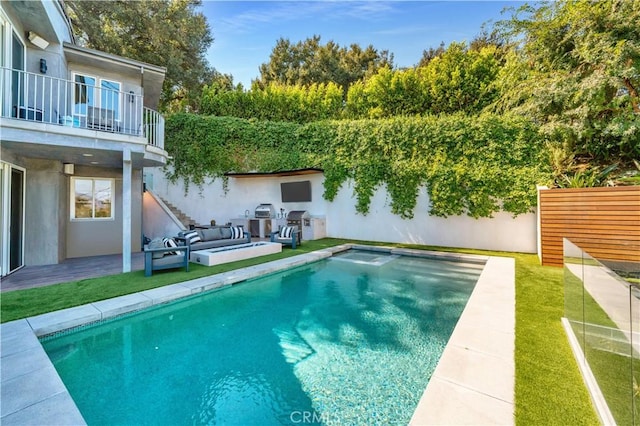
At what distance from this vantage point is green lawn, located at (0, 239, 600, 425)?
7.65 ft

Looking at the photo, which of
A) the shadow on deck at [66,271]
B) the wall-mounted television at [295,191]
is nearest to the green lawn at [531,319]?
the shadow on deck at [66,271]

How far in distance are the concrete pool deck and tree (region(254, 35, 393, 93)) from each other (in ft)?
70.7

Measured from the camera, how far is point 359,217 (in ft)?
42.9

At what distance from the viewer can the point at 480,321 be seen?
13.3ft

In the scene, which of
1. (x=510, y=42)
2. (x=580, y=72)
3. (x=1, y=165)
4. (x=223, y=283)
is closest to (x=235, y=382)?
(x=223, y=283)

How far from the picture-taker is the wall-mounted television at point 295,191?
45.3 ft

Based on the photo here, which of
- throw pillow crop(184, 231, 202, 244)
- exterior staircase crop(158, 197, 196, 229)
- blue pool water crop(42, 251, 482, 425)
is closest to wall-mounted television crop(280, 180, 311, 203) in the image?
exterior staircase crop(158, 197, 196, 229)

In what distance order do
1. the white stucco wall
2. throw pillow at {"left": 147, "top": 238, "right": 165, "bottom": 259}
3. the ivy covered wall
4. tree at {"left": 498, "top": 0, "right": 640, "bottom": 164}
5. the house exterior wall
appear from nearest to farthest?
throw pillow at {"left": 147, "top": 238, "right": 165, "bottom": 259} < tree at {"left": 498, "top": 0, "right": 640, "bottom": 164} < the house exterior wall < the ivy covered wall < the white stucco wall

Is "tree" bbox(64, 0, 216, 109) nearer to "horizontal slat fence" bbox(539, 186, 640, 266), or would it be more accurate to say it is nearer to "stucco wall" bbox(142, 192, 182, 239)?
"stucco wall" bbox(142, 192, 182, 239)

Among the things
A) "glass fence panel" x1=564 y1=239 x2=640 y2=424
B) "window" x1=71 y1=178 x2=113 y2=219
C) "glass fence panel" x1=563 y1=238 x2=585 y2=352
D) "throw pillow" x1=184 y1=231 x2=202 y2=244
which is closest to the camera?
"glass fence panel" x1=564 y1=239 x2=640 y2=424

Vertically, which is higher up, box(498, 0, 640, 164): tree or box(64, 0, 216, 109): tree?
box(64, 0, 216, 109): tree

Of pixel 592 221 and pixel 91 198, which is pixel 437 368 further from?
pixel 91 198

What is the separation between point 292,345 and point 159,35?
828 inches

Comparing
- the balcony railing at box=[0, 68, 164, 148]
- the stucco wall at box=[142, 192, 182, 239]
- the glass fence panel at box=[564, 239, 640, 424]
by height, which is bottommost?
the glass fence panel at box=[564, 239, 640, 424]
